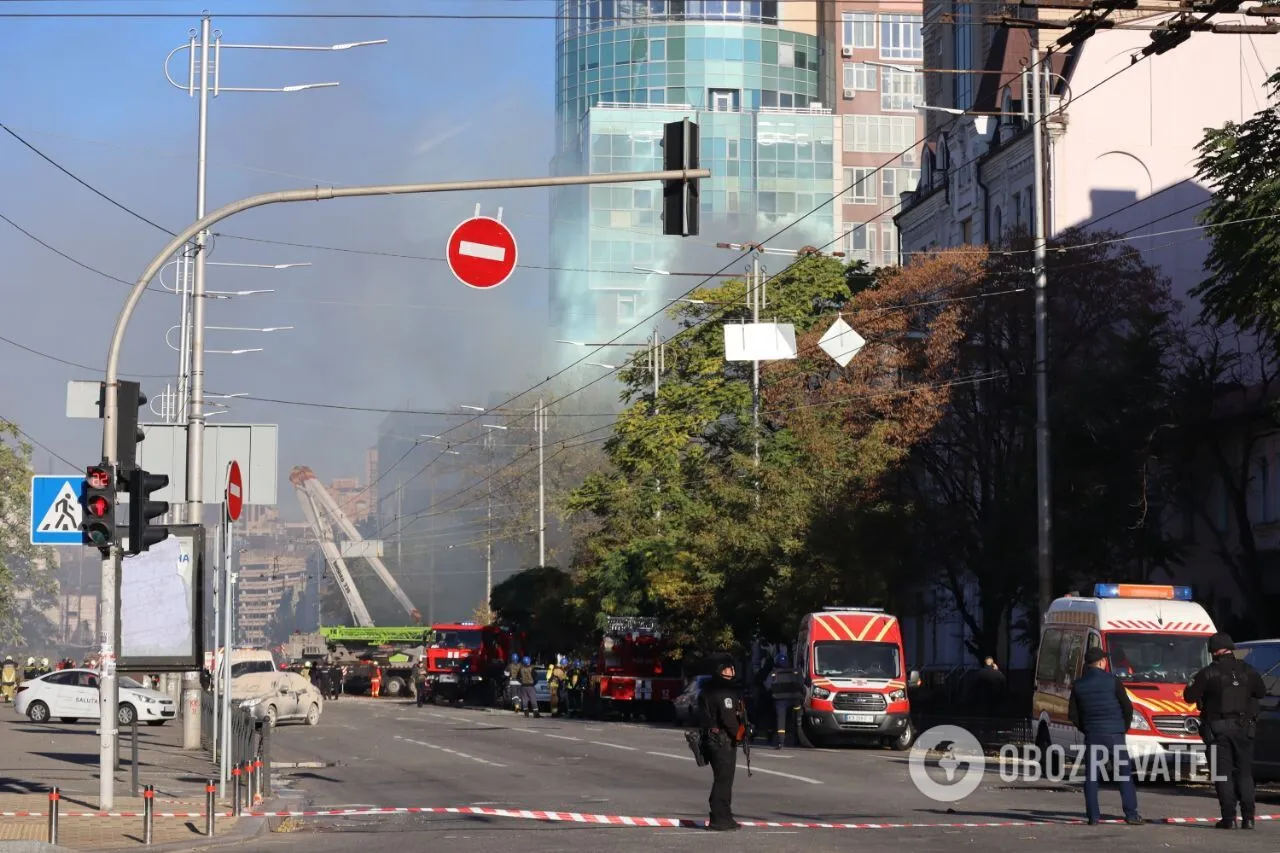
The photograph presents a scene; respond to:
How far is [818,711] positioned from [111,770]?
18.1m

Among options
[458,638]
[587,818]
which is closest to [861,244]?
[458,638]

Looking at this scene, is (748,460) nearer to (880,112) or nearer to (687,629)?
(687,629)

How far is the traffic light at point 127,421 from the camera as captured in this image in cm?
1955

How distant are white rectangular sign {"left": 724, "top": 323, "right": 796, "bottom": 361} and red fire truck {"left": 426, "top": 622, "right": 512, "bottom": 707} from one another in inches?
953

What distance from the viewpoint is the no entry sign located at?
20453 mm

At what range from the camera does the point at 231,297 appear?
5284 cm

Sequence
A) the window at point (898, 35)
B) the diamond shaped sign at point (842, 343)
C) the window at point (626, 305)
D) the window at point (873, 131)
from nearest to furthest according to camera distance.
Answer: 1. the diamond shaped sign at point (842, 343)
2. the window at point (898, 35)
3. the window at point (873, 131)
4. the window at point (626, 305)

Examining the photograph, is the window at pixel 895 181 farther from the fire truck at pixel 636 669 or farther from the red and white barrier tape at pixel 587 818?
the red and white barrier tape at pixel 587 818

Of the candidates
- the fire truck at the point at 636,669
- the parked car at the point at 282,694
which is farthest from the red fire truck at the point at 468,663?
the parked car at the point at 282,694

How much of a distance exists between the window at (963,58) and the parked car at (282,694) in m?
34.8

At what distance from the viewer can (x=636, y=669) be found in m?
57.1

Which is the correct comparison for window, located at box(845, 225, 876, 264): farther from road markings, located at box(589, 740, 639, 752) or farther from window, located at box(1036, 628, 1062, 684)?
window, located at box(1036, 628, 1062, 684)

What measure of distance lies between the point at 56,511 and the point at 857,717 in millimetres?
18779

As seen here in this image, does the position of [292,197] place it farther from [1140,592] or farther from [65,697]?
[65,697]
